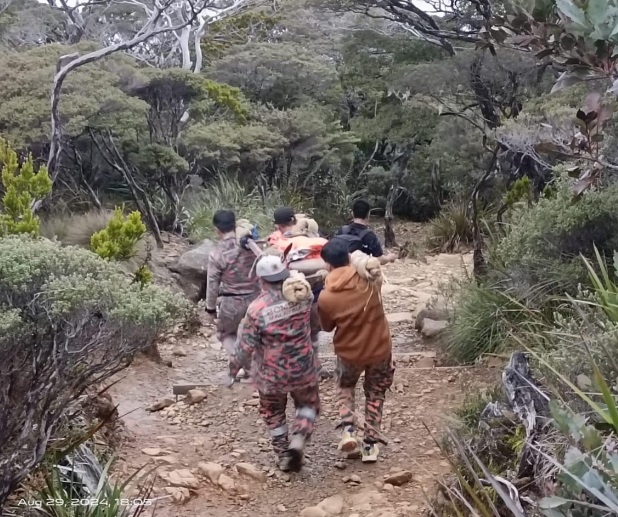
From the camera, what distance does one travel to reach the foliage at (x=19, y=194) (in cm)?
550

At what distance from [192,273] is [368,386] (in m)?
4.71

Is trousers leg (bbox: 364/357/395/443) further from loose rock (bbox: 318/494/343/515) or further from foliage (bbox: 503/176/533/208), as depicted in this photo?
foliage (bbox: 503/176/533/208)

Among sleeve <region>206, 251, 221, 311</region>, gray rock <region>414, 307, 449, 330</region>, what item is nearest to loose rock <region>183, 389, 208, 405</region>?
sleeve <region>206, 251, 221, 311</region>

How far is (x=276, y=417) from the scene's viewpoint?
4.34 meters

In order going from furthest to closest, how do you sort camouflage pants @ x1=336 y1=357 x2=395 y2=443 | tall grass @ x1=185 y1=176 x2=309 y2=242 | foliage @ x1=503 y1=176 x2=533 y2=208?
tall grass @ x1=185 y1=176 x2=309 y2=242, foliage @ x1=503 y1=176 x2=533 y2=208, camouflage pants @ x1=336 y1=357 x2=395 y2=443

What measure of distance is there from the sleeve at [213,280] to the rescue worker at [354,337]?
137 centimetres

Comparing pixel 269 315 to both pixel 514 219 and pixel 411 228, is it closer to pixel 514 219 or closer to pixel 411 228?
pixel 514 219

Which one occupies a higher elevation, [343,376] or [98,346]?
[98,346]

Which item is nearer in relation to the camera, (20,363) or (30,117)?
(20,363)

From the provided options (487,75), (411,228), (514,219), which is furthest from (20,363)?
(411,228)

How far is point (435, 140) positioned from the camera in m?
12.6

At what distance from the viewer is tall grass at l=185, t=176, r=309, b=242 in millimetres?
10891

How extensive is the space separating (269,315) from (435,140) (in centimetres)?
914

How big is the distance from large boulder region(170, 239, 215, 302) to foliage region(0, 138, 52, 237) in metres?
2.38
